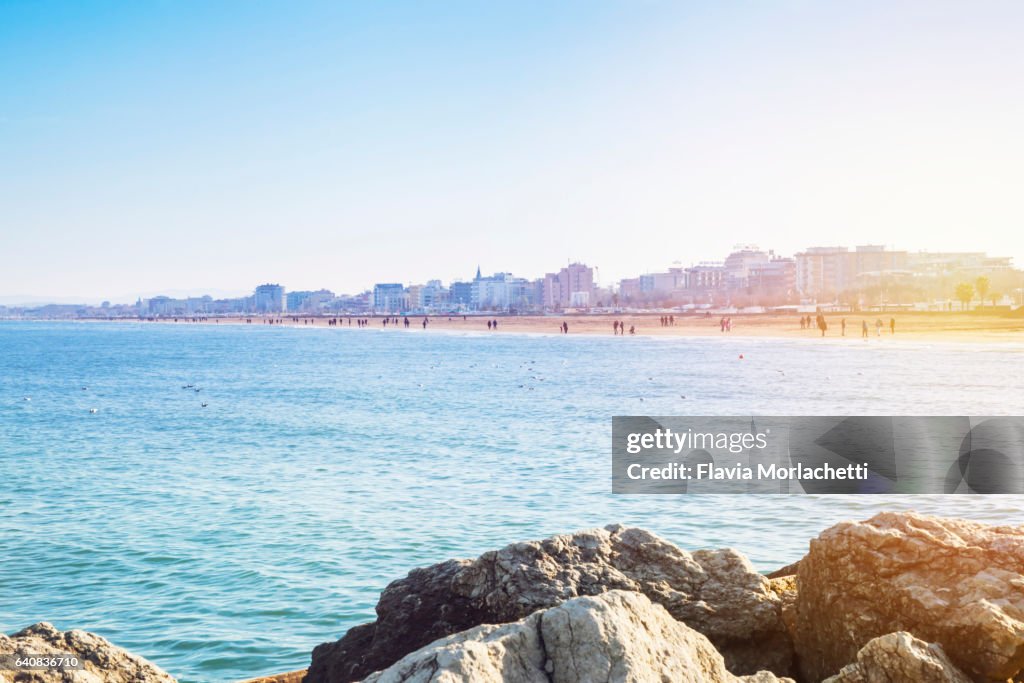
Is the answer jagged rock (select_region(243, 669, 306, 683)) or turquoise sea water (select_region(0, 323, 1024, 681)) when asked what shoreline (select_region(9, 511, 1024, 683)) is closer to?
jagged rock (select_region(243, 669, 306, 683))

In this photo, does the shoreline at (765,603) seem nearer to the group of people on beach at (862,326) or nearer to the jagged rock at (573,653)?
the jagged rock at (573,653)

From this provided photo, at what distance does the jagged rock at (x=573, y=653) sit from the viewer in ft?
12.1

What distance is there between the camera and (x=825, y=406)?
28.4 meters

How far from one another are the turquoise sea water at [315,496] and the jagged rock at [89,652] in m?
2.66

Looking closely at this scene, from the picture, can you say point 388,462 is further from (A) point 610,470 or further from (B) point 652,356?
(B) point 652,356

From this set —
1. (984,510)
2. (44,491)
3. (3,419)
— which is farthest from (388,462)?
(3,419)

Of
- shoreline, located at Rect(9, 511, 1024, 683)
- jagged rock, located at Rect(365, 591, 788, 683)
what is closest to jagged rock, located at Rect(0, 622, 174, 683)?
shoreline, located at Rect(9, 511, 1024, 683)

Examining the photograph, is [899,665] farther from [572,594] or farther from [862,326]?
[862,326]

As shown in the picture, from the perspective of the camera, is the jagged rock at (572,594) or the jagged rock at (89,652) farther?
the jagged rock at (572,594)

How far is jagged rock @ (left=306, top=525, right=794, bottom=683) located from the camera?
229 inches

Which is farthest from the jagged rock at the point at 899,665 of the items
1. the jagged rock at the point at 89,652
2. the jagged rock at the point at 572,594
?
the jagged rock at the point at 89,652

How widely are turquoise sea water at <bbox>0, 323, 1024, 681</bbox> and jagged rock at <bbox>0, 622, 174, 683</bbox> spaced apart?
2.66 meters

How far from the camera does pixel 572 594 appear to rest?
5.67 meters

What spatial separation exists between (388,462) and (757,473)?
707 cm
